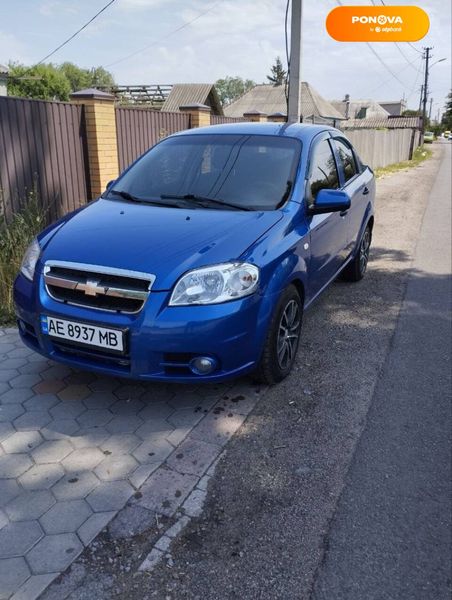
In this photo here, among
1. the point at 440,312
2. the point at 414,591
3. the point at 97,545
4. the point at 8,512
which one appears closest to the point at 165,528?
the point at 97,545

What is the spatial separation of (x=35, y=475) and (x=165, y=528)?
2.66 ft

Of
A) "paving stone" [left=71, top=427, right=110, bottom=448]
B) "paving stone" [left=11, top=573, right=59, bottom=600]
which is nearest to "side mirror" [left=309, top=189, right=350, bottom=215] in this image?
"paving stone" [left=71, top=427, right=110, bottom=448]

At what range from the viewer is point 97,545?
7.61 feet

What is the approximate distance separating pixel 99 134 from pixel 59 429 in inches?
225

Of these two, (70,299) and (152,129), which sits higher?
(152,129)

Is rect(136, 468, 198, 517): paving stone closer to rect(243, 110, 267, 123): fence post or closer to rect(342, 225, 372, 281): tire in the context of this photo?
rect(342, 225, 372, 281): tire

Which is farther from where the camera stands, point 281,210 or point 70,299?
point 281,210

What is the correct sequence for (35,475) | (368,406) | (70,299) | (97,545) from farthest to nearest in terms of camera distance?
(368,406) → (70,299) → (35,475) → (97,545)

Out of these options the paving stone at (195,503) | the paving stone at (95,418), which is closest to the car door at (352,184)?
the paving stone at (95,418)

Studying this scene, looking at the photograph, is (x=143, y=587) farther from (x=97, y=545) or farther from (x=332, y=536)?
(x=332, y=536)

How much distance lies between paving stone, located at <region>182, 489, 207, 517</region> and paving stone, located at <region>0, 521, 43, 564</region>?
0.67 m

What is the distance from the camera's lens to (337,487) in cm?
274

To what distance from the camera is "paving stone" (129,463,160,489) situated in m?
2.72

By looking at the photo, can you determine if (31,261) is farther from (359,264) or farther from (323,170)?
(359,264)
